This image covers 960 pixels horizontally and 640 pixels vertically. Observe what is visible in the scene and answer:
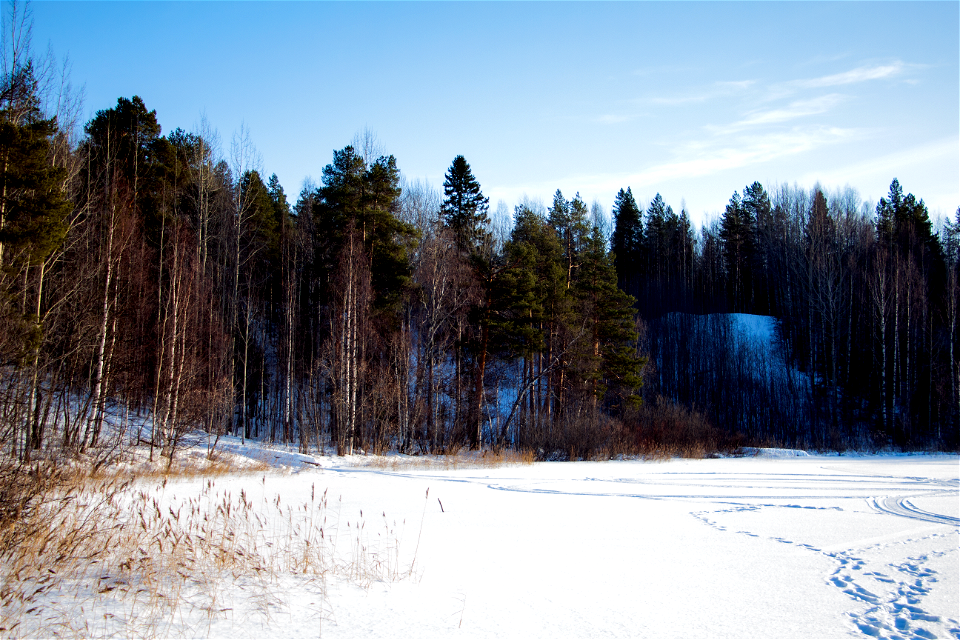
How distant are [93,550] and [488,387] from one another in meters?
25.9

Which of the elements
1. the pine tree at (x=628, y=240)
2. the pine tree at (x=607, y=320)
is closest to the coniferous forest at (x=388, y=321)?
the pine tree at (x=607, y=320)

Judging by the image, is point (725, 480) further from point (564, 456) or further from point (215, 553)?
point (215, 553)

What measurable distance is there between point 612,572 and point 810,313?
1654 inches

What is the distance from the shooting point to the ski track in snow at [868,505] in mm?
4172

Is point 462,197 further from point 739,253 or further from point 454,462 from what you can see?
point 739,253

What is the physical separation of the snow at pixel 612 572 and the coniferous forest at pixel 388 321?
14.8ft

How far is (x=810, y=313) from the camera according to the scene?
131 feet

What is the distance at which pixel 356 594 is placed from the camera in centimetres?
446

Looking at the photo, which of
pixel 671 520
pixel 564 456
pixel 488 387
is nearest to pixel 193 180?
pixel 488 387

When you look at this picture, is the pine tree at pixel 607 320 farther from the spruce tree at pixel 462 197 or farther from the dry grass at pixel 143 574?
the dry grass at pixel 143 574

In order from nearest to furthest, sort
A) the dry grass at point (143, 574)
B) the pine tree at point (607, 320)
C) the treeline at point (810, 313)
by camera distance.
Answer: the dry grass at point (143, 574) < the pine tree at point (607, 320) < the treeline at point (810, 313)

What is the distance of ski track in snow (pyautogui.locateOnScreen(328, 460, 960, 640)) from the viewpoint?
4.17m

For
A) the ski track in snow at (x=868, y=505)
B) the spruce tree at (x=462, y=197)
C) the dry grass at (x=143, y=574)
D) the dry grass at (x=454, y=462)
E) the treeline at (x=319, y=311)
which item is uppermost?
the spruce tree at (x=462, y=197)

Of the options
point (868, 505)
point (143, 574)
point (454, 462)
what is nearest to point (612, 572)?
point (143, 574)
